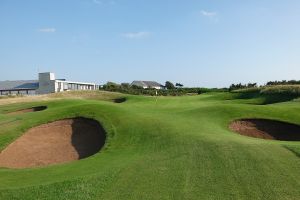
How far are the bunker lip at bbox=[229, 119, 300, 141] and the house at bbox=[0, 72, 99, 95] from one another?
95.6 m

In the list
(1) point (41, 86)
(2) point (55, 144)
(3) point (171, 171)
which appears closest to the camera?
(3) point (171, 171)

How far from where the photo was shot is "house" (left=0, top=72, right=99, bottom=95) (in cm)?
12038

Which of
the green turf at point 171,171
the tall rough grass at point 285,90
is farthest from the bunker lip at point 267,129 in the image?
the tall rough grass at point 285,90

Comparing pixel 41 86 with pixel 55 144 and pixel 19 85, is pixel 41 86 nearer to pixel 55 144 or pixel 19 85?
pixel 19 85

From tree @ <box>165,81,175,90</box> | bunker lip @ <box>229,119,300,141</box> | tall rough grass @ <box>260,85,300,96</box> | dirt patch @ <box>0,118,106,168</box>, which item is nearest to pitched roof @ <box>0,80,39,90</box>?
tree @ <box>165,81,175,90</box>

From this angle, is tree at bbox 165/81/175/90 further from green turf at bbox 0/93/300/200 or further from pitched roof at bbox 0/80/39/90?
green turf at bbox 0/93/300/200

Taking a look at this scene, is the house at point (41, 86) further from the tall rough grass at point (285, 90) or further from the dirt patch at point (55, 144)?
the dirt patch at point (55, 144)

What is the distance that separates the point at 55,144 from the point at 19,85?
120284 mm

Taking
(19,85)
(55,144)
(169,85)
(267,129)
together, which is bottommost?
(55,144)

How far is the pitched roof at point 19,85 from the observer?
133 m

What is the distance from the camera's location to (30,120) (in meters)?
28.9

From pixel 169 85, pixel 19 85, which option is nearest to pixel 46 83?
pixel 19 85

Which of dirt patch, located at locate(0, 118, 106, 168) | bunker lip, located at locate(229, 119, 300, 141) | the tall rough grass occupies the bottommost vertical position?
dirt patch, located at locate(0, 118, 106, 168)

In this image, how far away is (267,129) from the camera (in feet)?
80.7
